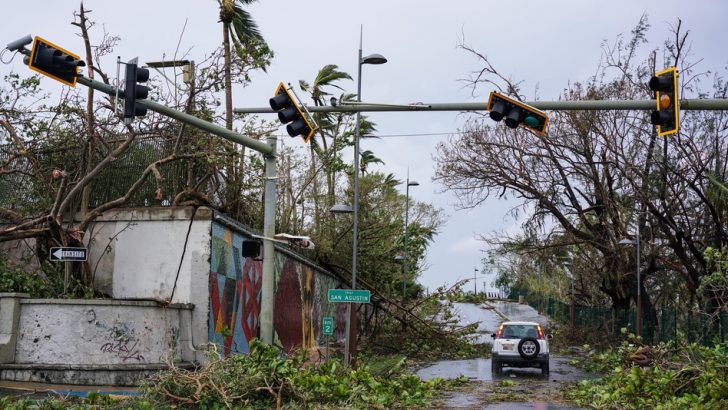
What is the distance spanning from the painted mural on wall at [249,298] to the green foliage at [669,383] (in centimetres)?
667

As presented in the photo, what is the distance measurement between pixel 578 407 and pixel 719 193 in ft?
32.8

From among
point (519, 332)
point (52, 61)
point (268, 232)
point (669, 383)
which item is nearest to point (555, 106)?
point (669, 383)

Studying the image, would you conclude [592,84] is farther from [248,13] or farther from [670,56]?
[248,13]

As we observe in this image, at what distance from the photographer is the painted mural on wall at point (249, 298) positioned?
20.8m

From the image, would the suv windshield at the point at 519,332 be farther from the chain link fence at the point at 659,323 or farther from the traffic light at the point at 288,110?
the traffic light at the point at 288,110

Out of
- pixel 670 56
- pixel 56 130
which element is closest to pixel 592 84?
pixel 670 56

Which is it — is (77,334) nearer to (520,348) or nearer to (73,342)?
(73,342)

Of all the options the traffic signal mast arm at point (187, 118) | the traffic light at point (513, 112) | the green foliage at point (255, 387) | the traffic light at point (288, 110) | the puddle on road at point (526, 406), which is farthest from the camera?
the puddle on road at point (526, 406)

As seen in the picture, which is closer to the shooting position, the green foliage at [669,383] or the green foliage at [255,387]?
the green foliage at [255,387]

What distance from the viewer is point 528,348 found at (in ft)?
80.9

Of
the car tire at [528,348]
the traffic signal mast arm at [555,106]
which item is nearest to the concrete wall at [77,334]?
the traffic signal mast arm at [555,106]

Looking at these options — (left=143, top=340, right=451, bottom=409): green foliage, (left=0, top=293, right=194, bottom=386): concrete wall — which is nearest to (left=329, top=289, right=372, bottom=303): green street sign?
(left=0, top=293, right=194, bottom=386): concrete wall

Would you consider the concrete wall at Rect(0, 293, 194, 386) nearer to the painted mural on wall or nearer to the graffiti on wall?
the graffiti on wall

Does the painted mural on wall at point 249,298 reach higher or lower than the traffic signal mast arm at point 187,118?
lower
